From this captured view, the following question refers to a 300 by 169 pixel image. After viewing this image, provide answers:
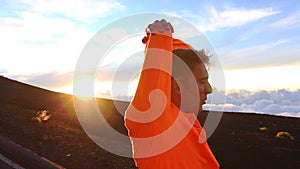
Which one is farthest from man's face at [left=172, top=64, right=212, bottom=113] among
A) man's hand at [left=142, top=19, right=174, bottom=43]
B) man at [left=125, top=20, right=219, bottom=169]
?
man's hand at [left=142, top=19, right=174, bottom=43]

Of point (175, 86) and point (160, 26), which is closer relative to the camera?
point (160, 26)

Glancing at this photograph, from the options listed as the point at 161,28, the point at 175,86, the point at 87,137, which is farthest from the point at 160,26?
the point at 87,137

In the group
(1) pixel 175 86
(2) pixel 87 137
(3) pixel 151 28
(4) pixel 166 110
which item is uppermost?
(3) pixel 151 28

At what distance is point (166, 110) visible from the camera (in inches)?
80.7

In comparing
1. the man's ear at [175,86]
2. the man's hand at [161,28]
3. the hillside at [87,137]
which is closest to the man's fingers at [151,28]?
the man's hand at [161,28]

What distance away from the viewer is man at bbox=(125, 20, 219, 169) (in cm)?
199

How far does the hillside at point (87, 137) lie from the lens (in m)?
12.7

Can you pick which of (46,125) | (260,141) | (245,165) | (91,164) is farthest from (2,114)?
(260,141)

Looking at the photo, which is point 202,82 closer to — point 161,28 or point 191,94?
point 191,94

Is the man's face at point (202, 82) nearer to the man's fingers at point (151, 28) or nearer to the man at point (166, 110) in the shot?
the man at point (166, 110)

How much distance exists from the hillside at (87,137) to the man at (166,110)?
39cm

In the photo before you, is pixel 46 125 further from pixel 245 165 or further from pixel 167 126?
pixel 167 126

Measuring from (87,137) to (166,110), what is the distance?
558 inches

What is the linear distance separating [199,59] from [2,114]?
16171mm
